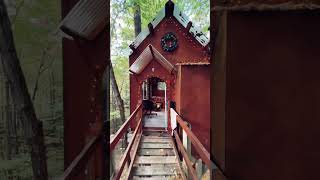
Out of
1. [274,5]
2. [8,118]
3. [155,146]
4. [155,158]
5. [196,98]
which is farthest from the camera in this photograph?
[155,146]

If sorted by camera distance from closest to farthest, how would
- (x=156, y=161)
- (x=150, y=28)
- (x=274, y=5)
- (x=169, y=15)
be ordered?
(x=274, y=5) < (x=156, y=161) < (x=150, y=28) < (x=169, y=15)

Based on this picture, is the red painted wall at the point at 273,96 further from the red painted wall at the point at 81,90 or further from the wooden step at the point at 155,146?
the wooden step at the point at 155,146

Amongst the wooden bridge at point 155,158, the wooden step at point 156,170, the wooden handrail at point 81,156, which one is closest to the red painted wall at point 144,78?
the wooden bridge at point 155,158

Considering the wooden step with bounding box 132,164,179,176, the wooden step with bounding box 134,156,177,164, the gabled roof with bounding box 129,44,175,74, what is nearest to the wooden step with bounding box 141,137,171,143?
the wooden step with bounding box 134,156,177,164

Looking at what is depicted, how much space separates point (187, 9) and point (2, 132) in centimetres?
1137

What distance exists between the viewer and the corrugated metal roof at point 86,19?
1804mm

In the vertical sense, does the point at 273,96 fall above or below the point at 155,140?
Answer: above

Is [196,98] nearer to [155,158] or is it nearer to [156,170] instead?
[155,158]

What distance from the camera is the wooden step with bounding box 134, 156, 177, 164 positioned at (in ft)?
19.1

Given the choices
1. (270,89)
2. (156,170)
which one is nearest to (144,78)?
(156,170)

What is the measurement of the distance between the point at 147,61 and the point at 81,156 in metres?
7.55

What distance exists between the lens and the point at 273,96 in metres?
1.51

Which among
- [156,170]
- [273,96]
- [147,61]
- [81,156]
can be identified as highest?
[147,61]

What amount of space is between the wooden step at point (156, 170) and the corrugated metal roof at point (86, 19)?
358 centimetres
